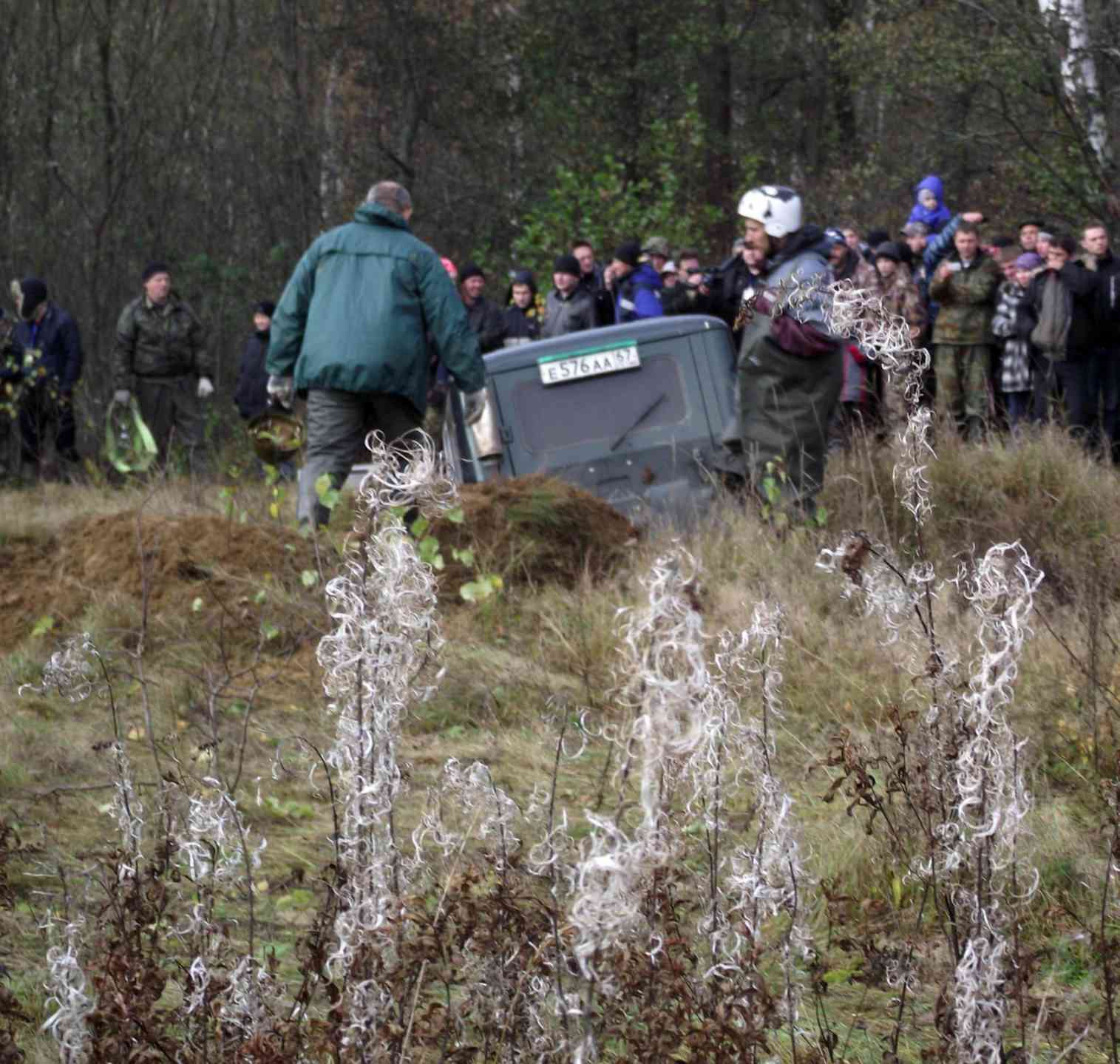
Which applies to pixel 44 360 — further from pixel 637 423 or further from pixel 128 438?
pixel 637 423

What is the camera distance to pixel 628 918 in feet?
7.00

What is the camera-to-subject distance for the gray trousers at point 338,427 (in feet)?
26.7

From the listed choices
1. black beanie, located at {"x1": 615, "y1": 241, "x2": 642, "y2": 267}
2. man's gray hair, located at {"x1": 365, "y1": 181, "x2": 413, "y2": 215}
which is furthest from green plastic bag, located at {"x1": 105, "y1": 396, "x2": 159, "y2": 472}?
black beanie, located at {"x1": 615, "y1": 241, "x2": 642, "y2": 267}

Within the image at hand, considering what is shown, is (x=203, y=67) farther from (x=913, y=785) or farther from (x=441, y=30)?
(x=913, y=785)

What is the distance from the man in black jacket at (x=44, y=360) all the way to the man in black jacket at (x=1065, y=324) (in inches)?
296

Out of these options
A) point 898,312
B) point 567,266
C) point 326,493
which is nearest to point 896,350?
point 326,493

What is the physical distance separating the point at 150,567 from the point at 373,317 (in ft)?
4.80

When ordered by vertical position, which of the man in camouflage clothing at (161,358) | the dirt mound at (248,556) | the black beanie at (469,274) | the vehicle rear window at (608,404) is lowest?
the man in camouflage clothing at (161,358)

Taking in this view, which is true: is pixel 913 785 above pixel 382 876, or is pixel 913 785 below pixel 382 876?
below

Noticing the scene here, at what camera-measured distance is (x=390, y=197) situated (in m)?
8.33

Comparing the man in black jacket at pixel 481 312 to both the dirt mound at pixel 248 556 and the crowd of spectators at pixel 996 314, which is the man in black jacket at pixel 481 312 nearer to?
the crowd of spectators at pixel 996 314

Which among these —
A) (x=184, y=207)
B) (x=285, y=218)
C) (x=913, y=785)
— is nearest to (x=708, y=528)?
(x=913, y=785)

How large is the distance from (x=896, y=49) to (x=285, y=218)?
7721 millimetres

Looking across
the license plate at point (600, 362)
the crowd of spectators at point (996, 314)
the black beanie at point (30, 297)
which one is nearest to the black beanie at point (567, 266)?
the crowd of spectators at point (996, 314)
